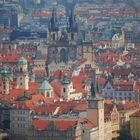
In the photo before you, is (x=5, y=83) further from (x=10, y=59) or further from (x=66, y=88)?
(x=10, y=59)

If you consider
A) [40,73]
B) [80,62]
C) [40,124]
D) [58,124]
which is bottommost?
[80,62]

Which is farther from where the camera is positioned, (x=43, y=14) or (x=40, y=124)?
(x=43, y=14)

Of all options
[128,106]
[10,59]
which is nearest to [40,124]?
[128,106]

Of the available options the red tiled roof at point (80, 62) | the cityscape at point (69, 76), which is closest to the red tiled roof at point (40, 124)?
the cityscape at point (69, 76)

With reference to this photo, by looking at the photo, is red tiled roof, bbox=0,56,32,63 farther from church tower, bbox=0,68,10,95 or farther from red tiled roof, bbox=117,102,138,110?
red tiled roof, bbox=117,102,138,110

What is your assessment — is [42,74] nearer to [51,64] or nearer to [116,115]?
[51,64]

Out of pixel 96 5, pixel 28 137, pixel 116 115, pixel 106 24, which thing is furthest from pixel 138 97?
pixel 96 5

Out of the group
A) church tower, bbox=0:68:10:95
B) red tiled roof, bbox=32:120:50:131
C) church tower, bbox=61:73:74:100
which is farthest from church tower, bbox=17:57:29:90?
red tiled roof, bbox=32:120:50:131

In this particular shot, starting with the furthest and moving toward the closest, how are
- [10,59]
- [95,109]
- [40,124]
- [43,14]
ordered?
[43,14], [10,59], [95,109], [40,124]

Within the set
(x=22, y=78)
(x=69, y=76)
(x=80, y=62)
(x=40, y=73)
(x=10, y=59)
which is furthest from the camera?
(x=10, y=59)

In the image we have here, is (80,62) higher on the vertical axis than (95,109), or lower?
lower
